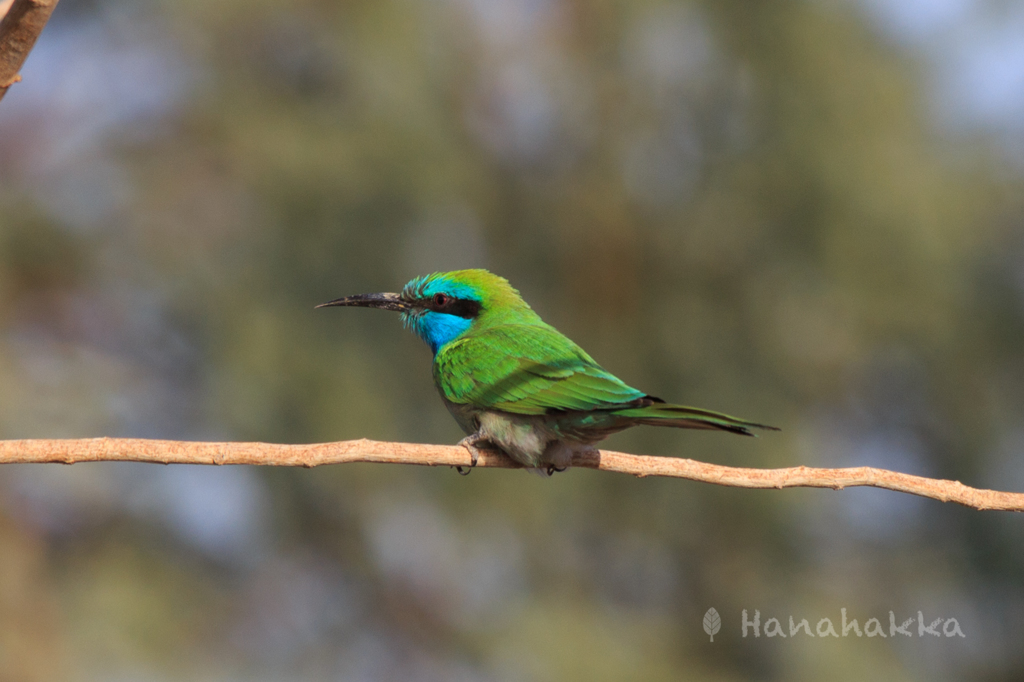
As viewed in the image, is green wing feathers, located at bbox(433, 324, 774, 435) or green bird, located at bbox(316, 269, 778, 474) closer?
green wing feathers, located at bbox(433, 324, 774, 435)

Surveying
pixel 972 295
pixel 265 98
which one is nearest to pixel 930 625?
pixel 972 295

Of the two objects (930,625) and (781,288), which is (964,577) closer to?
(930,625)

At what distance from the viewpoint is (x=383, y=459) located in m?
1.85

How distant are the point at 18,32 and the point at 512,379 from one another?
1414mm

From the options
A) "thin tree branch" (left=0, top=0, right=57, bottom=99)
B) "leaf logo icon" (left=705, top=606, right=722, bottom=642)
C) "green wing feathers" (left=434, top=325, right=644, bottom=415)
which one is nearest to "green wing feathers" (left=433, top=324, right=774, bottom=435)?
"green wing feathers" (left=434, top=325, right=644, bottom=415)

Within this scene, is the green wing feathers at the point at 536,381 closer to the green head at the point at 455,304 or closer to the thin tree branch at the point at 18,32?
the green head at the point at 455,304

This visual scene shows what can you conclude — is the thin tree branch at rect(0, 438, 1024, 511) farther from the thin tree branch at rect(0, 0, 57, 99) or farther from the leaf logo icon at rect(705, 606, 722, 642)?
the leaf logo icon at rect(705, 606, 722, 642)

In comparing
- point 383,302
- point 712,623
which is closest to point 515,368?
point 383,302

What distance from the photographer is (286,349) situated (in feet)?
18.6

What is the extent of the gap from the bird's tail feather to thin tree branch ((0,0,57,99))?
4.13ft

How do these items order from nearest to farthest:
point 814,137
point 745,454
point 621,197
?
point 745,454, point 814,137, point 621,197

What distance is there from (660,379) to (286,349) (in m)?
2.31

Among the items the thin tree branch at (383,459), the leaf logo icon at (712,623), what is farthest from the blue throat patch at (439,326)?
the leaf logo icon at (712,623)

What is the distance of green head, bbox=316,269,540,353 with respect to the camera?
301cm
